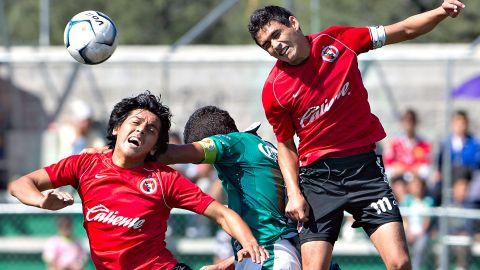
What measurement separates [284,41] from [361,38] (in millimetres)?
493

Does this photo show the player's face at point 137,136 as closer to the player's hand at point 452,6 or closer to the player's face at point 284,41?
the player's face at point 284,41

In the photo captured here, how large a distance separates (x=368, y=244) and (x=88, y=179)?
4740 mm

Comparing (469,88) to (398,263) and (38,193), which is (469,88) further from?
(38,193)

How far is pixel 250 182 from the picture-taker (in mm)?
5613

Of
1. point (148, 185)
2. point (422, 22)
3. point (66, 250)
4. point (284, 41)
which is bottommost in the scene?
point (66, 250)

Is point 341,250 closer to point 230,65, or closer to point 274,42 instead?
point 230,65

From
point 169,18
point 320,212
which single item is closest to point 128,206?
point 320,212

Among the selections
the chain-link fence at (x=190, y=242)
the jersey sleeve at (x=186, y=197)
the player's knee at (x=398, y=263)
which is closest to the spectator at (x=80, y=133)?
the chain-link fence at (x=190, y=242)

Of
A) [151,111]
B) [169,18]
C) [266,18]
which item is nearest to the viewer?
[151,111]

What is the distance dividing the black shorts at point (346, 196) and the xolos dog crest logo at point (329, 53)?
1.91 feet

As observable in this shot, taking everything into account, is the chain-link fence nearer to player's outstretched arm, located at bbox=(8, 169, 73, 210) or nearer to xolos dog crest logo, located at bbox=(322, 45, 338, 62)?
xolos dog crest logo, located at bbox=(322, 45, 338, 62)

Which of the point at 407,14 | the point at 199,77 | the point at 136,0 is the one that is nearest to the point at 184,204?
the point at 199,77

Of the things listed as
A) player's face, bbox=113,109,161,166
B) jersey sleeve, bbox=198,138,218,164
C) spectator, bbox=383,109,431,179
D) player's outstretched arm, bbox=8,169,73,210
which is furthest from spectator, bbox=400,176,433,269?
player's outstretched arm, bbox=8,169,73,210

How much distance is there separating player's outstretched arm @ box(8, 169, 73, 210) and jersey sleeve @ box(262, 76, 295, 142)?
1330 millimetres
